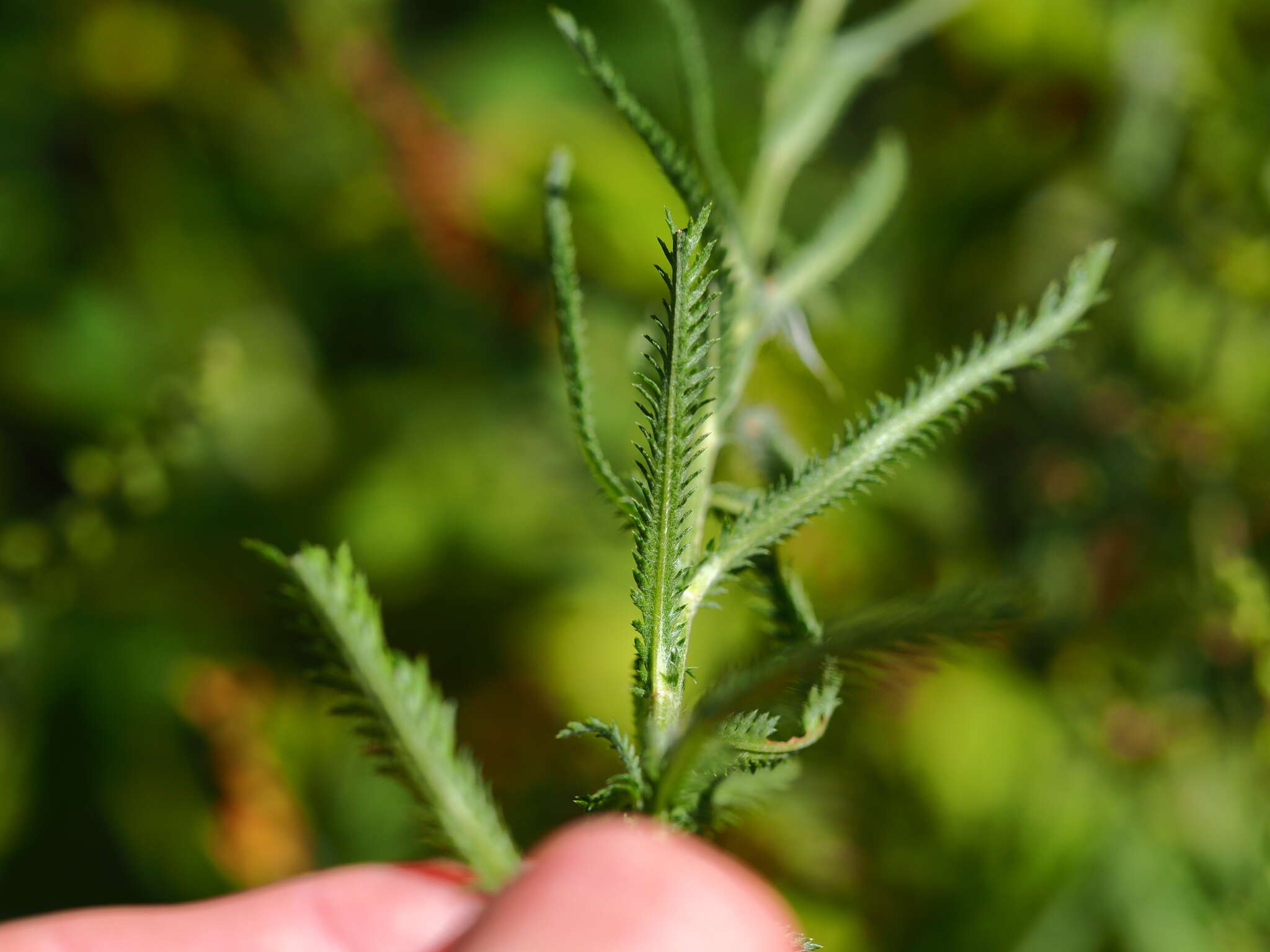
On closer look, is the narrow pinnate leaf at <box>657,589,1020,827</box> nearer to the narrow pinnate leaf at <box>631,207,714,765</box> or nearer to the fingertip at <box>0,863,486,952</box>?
the narrow pinnate leaf at <box>631,207,714,765</box>

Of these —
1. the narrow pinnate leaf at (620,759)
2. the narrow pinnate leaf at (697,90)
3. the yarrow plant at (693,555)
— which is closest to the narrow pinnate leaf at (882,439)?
the yarrow plant at (693,555)

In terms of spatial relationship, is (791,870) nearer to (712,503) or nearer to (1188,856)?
(1188,856)

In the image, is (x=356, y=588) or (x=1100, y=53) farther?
(x=1100, y=53)

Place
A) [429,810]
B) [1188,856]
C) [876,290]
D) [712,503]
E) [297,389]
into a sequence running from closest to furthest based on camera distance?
[429,810]
[712,503]
[1188,856]
[876,290]
[297,389]

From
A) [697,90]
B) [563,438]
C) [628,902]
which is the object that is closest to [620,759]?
[628,902]

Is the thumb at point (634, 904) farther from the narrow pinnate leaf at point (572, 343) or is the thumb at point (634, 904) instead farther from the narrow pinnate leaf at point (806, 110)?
the narrow pinnate leaf at point (806, 110)

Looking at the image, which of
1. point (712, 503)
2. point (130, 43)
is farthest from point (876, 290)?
point (130, 43)
